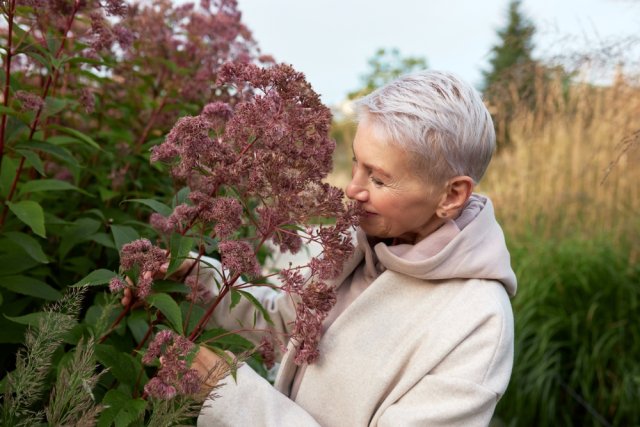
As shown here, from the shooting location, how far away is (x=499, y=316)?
5.57 feet

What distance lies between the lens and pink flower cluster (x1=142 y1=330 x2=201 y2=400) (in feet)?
4.40

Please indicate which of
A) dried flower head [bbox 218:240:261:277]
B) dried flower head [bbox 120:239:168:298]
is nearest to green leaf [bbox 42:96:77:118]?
dried flower head [bbox 120:239:168:298]

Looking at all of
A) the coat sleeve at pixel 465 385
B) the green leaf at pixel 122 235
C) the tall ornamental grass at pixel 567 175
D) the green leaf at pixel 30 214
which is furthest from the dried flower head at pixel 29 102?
the tall ornamental grass at pixel 567 175

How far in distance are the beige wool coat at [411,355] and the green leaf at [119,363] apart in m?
0.18

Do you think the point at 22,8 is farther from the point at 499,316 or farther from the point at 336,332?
the point at 499,316

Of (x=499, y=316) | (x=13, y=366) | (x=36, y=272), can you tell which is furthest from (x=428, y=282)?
(x=13, y=366)

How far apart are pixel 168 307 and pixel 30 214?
0.51 meters

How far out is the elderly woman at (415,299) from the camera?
→ 5.41 ft

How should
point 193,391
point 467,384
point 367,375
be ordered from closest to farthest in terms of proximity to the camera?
point 193,391
point 467,384
point 367,375

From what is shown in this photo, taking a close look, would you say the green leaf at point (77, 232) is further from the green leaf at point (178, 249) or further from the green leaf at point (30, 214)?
the green leaf at point (178, 249)

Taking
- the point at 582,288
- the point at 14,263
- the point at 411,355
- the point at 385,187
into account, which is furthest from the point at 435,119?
the point at 582,288

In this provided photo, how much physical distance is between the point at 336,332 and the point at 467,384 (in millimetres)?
354

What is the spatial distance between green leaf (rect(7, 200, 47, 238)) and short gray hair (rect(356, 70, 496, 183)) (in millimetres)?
804

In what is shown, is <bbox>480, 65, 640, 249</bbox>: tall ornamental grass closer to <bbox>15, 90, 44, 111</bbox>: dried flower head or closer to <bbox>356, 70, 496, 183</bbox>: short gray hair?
<bbox>356, 70, 496, 183</bbox>: short gray hair
